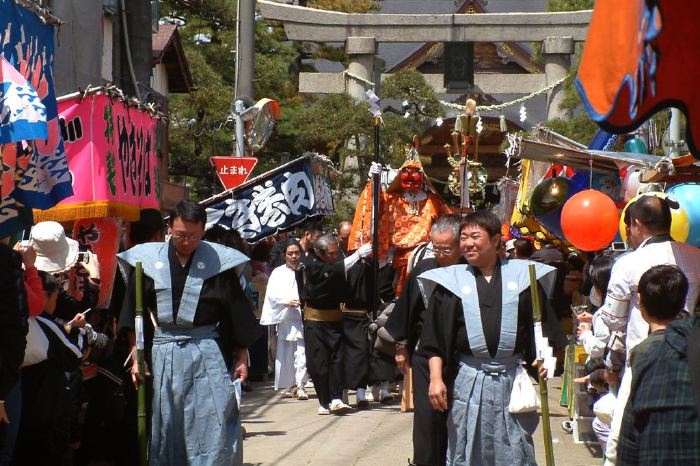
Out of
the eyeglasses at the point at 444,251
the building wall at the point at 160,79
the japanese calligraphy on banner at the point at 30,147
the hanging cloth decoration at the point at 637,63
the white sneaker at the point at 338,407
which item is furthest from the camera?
the building wall at the point at 160,79

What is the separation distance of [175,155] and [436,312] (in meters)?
18.5

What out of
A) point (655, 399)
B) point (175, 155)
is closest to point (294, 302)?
point (655, 399)

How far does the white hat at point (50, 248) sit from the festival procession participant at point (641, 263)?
3.27m

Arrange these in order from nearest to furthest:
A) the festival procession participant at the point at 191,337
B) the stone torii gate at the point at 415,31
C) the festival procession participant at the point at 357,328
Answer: the festival procession participant at the point at 191,337 → the festival procession participant at the point at 357,328 → the stone torii gate at the point at 415,31

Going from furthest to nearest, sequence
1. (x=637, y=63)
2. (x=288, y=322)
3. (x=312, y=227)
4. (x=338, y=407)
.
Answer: (x=312, y=227)
(x=288, y=322)
(x=338, y=407)
(x=637, y=63)

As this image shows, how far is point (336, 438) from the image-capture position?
10719 millimetres

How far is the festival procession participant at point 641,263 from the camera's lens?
6.50 metres

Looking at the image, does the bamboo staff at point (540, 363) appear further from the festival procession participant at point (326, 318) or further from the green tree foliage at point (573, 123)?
the green tree foliage at point (573, 123)

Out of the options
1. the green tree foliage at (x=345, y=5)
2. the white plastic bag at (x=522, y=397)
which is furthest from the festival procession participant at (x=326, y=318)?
the green tree foliage at (x=345, y=5)

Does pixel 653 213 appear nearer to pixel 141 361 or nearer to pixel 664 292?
pixel 664 292

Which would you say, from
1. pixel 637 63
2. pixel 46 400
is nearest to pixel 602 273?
pixel 46 400

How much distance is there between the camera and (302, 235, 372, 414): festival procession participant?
1266 centimetres

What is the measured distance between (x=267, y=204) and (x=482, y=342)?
649 centimetres

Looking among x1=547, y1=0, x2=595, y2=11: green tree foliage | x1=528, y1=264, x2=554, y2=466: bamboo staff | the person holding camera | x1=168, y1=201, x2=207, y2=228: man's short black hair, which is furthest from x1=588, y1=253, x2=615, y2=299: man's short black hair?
x1=547, y1=0, x2=595, y2=11: green tree foliage
